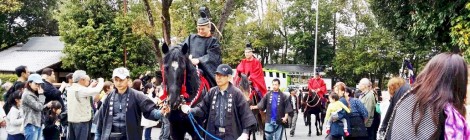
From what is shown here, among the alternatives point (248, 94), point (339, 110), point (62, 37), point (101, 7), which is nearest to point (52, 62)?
point (62, 37)

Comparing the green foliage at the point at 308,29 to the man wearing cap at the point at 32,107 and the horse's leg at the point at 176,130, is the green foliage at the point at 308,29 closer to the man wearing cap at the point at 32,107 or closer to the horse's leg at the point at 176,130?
the man wearing cap at the point at 32,107

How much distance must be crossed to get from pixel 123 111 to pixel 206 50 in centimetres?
193

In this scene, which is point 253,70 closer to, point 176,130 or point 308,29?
point 176,130

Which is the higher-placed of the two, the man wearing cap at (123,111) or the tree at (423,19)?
the tree at (423,19)

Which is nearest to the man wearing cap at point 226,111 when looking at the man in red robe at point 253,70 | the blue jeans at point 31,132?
the blue jeans at point 31,132

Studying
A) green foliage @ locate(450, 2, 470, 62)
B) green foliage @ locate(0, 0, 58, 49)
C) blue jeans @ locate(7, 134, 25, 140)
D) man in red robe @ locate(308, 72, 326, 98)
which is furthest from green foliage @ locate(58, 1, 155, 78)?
blue jeans @ locate(7, 134, 25, 140)

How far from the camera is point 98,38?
34125 millimetres

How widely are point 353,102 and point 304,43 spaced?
42435 millimetres

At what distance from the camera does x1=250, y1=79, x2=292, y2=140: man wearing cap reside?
12.1 m

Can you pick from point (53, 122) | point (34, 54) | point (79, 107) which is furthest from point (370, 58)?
point (79, 107)

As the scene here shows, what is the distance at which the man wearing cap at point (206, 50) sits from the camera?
7.66m

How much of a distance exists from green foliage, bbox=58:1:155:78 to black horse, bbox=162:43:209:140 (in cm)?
2679

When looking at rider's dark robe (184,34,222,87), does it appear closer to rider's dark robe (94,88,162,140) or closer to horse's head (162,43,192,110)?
horse's head (162,43,192,110)

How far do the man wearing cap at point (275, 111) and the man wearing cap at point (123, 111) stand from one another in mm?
5523
